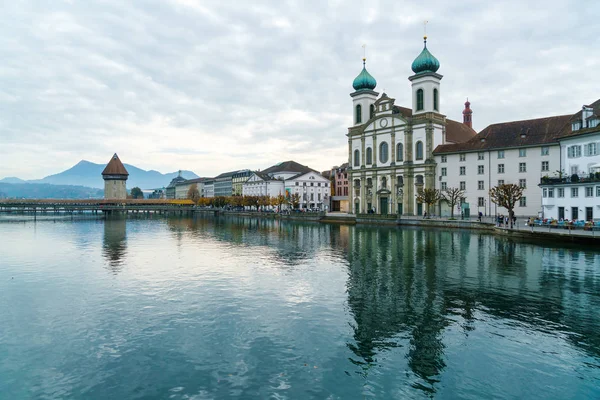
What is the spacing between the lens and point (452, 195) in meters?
61.5

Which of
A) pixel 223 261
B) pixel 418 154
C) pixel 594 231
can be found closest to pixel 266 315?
pixel 223 261

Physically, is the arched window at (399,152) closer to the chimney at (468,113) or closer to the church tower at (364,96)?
the church tower at (364,96)

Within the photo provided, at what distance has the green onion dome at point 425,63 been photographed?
72688 millimetres

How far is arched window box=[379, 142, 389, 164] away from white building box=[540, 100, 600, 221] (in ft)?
109

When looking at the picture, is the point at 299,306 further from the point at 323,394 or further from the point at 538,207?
the point at 538,207

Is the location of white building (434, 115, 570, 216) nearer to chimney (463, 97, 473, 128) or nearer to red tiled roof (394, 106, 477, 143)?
red tiled roof (394, 106, 477, 143)

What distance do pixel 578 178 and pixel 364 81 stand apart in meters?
51.5

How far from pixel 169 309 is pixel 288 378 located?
8.09 metres

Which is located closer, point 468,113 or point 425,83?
point 425,83

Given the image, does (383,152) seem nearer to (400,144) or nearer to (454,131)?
(400,144)

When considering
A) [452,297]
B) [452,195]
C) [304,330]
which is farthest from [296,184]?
[304,330]

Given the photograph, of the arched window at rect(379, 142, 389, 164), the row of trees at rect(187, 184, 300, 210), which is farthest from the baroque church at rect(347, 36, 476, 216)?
the row of trees at rect(187, 184, 300, 210)

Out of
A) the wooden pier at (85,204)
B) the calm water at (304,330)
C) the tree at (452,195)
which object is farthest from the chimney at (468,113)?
the calm water at (304,330)

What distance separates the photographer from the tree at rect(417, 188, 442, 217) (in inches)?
2475
